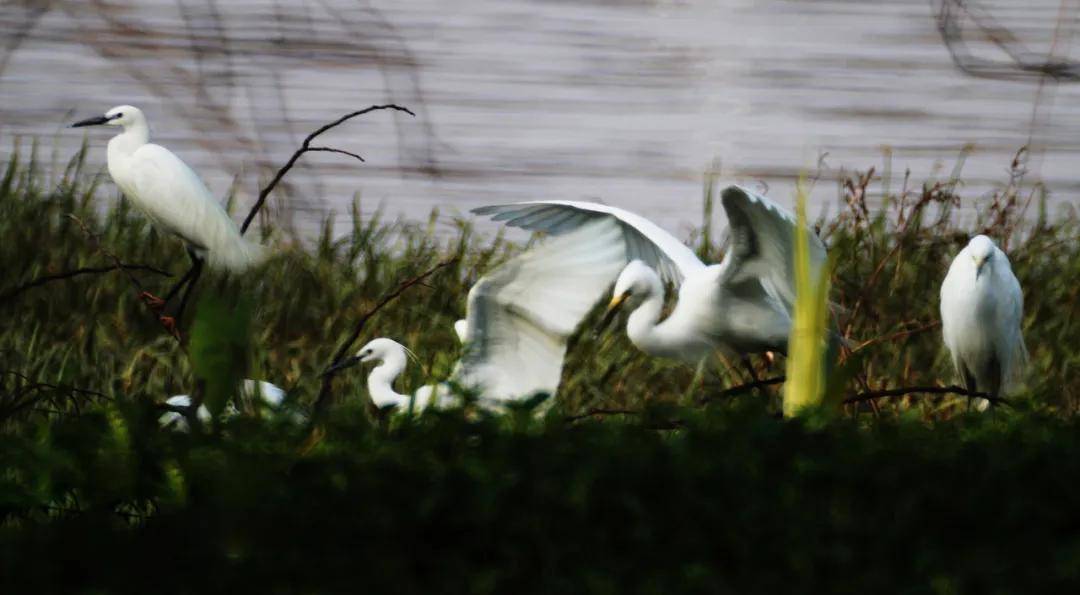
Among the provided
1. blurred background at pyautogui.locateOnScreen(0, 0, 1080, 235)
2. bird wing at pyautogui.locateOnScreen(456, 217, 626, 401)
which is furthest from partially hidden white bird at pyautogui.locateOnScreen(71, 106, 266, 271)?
bird wing at pyautogui.locateOnScreen(456, 217, 626, 401)

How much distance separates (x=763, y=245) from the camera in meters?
4.14

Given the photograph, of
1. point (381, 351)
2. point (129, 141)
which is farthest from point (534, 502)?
point (129, 141)

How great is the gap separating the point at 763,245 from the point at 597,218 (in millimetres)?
432

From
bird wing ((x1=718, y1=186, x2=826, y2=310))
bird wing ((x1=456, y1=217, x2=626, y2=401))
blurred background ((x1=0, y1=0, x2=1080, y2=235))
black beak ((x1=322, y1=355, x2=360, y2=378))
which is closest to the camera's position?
bird wing ((x1=456, y1=217, x2=626, y2=401))

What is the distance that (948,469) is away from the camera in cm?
231

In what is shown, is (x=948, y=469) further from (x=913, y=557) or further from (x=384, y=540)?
(x=384, y=540)

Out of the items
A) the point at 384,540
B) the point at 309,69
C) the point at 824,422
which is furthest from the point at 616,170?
the point at 384,540

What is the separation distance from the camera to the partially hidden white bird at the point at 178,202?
194 inches

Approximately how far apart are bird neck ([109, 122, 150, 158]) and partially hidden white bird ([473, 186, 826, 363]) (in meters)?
1.33

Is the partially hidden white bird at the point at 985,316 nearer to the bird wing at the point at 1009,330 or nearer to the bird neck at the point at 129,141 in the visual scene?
the bird wing at the point at 1009,330

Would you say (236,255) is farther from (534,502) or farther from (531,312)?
(534,502)

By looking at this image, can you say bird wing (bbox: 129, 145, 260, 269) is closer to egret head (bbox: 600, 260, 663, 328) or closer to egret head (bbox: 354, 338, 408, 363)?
egret head (bbox: 354, 338, 408, 363)

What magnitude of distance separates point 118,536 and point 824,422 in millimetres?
1066

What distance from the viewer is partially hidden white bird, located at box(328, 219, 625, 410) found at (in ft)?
11.8
